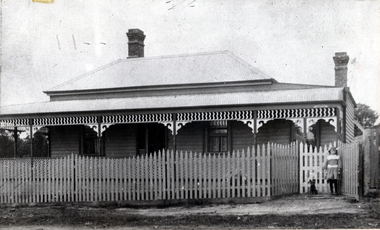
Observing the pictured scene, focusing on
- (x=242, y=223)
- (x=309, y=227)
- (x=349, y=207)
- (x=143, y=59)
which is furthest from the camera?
(x=143, y=59)

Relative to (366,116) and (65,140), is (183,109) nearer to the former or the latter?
(65,140)

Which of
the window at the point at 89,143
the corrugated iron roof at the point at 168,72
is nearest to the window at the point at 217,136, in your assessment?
the corrugated iron roof at the point at 168,72

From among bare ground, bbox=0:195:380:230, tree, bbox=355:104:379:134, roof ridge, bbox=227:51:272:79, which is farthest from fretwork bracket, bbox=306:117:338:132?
tree, bbox=355:104:379:134

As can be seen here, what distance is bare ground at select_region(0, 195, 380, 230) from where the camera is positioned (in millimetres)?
9945

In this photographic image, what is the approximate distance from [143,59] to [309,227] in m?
18.5

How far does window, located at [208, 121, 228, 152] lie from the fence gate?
519 centimetres

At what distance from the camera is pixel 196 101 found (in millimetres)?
17906

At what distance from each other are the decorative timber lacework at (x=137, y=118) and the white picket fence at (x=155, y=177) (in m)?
3.38

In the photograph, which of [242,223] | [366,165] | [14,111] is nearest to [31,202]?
[14,111]

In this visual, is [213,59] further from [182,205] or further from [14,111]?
[182,205]

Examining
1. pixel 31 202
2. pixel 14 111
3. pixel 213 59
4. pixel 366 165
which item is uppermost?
pixel 213 59

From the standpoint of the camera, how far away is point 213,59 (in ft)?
80.0

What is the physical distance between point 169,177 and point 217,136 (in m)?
6.48

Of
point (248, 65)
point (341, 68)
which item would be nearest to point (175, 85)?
point (248, 65)
